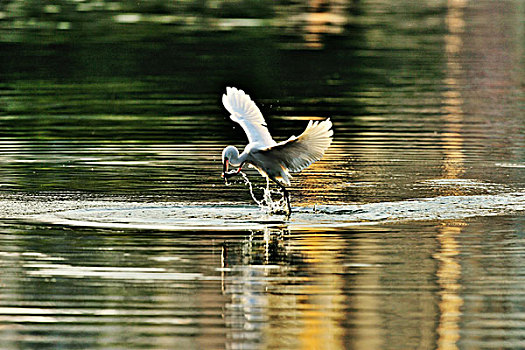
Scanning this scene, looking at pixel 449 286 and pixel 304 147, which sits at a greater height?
pixel 304 147

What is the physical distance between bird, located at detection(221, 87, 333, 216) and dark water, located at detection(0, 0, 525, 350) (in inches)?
23.9

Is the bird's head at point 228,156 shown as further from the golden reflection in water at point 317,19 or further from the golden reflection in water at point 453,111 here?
the golden reflection in water at point 317,19

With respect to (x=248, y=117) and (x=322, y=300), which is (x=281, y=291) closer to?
(x=322, y=300)

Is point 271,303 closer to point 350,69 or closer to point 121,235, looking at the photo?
point 121,235

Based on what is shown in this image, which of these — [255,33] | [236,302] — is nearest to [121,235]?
[236,302]

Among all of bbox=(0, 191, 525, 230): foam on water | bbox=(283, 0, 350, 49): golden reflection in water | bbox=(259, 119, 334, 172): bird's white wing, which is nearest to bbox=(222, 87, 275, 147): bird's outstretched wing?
bbox=(259, 119, 334, 172): bird's white wing

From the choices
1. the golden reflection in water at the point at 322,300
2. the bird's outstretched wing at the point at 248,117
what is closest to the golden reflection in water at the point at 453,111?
the bird's outstretched wing at the point at 248,117

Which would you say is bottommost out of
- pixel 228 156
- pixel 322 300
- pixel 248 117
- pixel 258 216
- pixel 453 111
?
pixel 322 300

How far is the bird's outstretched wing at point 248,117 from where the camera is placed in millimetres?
16859

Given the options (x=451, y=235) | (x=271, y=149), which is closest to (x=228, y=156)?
(x=271, y=149)

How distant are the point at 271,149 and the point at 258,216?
33.8 inches

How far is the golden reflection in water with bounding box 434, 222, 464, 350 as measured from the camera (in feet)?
35.2

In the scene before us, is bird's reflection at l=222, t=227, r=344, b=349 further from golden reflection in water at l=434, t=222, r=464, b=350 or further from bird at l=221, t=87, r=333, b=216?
bird at l=221, t=87, r=333, b=216

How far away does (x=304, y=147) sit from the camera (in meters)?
16.0
